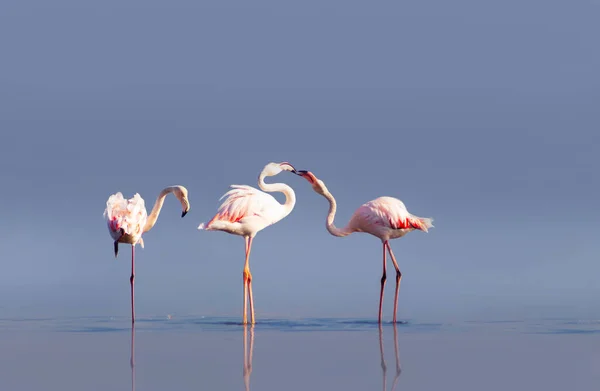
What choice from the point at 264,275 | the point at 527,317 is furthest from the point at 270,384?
the point at 264,275

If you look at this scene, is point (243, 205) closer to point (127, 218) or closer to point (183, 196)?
point (183, 196)

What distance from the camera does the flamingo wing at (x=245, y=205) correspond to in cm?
1118

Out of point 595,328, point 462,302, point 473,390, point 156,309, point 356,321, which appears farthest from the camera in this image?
point 462,302

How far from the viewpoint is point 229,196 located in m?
11.4

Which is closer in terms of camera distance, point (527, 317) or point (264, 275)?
point (527, 317)

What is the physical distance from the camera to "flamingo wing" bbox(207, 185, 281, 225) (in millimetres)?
11180

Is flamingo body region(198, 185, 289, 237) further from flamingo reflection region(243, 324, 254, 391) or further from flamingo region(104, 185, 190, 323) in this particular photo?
flamingo reflection region(243, 324, 254, 391)

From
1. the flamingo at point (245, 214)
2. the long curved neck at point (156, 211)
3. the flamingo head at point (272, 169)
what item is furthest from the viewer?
the flamingo head at point (272, 169)

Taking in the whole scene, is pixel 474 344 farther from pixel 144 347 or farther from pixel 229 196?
pixel 229 196

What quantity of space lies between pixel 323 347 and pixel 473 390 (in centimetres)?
204

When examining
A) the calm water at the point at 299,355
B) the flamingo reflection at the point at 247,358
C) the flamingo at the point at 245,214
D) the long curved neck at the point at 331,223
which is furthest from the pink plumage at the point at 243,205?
the flamingo reflection at the point at 247,358

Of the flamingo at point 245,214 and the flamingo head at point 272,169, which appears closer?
the flamingo at point 245,214

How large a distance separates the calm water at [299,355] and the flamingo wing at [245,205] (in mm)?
1047

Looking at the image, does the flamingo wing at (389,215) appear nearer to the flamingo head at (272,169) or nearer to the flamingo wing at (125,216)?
the flamingo head at (272,169)
